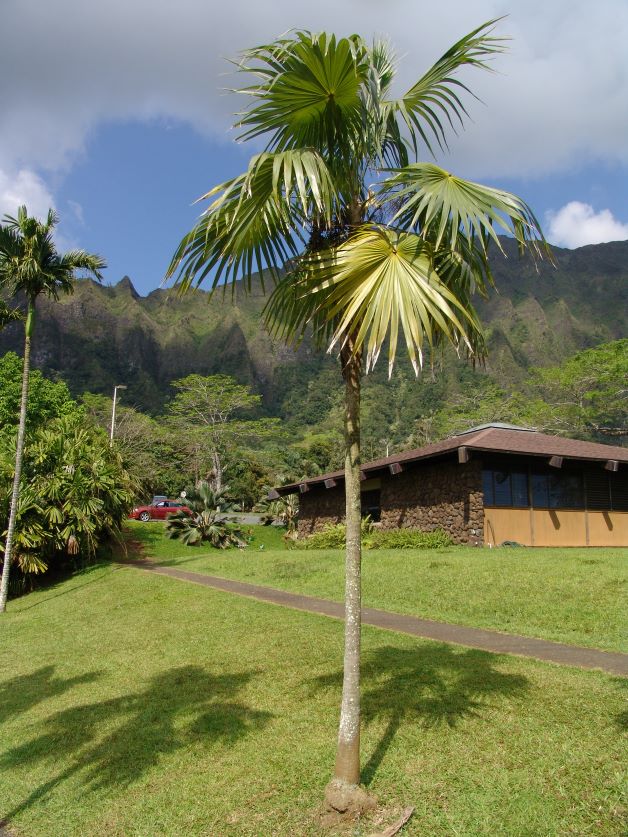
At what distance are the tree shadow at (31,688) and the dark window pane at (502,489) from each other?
1346 cm

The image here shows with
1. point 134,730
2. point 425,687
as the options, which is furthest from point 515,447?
point 134,730

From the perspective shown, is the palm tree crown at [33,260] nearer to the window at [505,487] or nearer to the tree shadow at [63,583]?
the tree shadow at [63,583]

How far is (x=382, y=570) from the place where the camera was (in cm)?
1448

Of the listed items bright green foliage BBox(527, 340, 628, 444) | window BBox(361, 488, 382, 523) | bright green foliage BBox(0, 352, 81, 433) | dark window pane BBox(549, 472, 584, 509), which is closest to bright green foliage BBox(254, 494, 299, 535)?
window BBox(361, 488, 382, 523)

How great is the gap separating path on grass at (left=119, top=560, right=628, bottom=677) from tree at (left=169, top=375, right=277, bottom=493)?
121 feet

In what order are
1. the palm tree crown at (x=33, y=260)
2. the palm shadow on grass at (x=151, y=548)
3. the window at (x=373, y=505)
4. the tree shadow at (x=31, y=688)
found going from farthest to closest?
the window at (x=373, y=505) < the palm shadow on grass at (x=151, y=548) < the palm tree crown at (x=33, y=260) < the tree shadow at (x=31, y=688)

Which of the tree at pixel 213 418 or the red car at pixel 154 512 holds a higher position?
the tree at pixel 213 418

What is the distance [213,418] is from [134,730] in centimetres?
4640

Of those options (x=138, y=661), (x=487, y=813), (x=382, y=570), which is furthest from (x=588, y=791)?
(x=382, y=570)

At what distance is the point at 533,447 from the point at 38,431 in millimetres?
15189

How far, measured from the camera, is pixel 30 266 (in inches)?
569

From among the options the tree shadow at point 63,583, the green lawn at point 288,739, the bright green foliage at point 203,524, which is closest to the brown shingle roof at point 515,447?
the bright green foliage at point 203,524

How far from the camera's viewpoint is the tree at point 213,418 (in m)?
50.8

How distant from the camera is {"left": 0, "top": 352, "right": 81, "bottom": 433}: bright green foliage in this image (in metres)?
34.3
